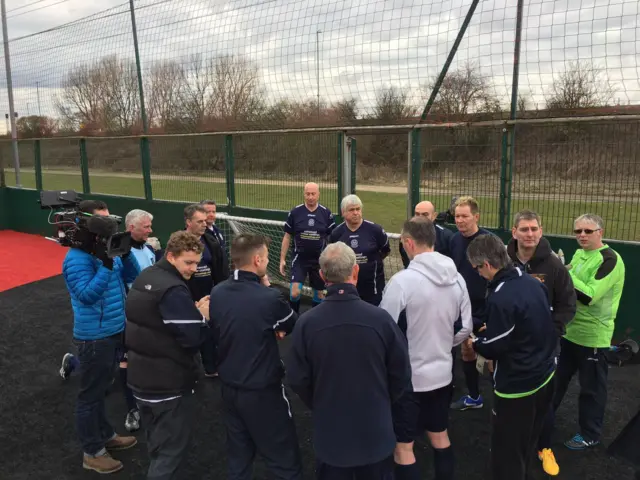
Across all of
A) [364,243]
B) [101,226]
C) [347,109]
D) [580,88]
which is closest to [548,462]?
[364,243]

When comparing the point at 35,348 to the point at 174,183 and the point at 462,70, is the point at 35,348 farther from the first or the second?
the point at 462,70

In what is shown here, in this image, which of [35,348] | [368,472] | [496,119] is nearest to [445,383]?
[368,472]

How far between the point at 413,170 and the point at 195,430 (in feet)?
13.8

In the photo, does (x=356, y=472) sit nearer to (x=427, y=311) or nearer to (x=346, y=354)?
(x=346, y=354)

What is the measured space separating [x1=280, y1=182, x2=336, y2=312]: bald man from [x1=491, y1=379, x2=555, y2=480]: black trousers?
10.7 ft

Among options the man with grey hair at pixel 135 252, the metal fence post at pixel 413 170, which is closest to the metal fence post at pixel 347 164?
the metal fence post at pixel 413 170

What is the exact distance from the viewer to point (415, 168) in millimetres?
6488

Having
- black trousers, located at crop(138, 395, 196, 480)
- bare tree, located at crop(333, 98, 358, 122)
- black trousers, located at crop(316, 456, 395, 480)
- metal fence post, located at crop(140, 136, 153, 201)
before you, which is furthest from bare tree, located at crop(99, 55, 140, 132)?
black trousers, located at crop(316, 456, 395, 480)

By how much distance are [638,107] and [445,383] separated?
3.93m

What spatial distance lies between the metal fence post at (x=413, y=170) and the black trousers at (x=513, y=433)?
3.82m

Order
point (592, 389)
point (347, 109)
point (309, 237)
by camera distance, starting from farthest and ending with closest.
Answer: point (347, 109) < point (309, 237) < point (592, 389)

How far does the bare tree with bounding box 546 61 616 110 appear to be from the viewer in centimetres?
506

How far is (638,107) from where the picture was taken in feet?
16.3

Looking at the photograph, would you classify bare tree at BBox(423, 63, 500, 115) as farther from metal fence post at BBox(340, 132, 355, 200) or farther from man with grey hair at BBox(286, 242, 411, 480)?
man with grey hair at BBox(286, 242, 411, 480)
